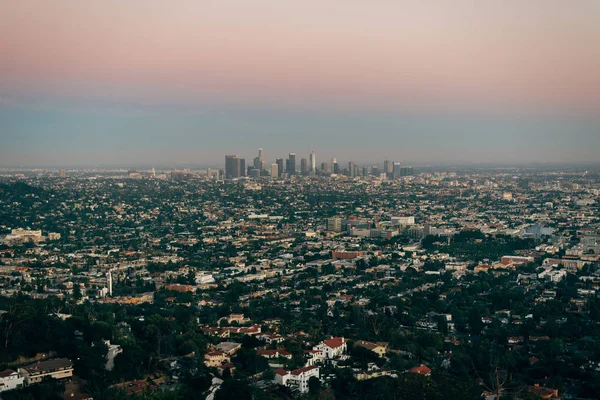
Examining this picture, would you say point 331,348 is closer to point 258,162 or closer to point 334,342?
point 334,342

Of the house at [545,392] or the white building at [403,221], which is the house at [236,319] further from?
the white building at [403,221]

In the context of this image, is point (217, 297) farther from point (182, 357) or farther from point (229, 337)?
point (182, 357)

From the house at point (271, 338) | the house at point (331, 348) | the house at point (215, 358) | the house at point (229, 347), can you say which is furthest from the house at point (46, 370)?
the house at point (331, 348)

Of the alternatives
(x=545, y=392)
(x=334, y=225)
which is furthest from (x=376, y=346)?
(x=334, y=225)

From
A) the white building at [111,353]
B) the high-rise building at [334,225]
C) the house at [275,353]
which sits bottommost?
the high-rise building at [334,225]

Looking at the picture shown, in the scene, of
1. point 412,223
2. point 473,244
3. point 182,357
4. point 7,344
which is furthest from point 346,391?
point 412,223

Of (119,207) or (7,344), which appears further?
(119,207)
